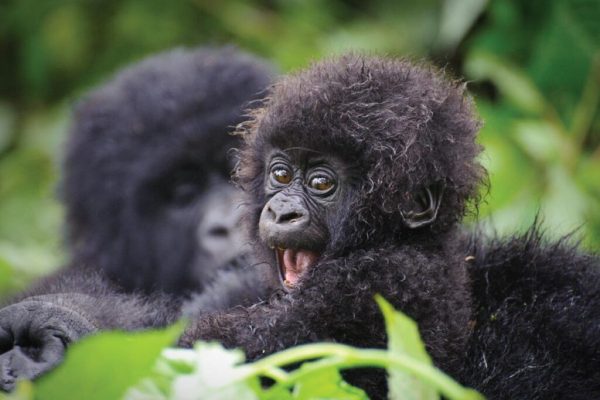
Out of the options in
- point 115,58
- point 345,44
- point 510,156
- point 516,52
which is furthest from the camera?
point 115,58

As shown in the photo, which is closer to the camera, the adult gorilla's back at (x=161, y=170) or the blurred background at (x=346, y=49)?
the adult gorilla's back at (x=161, y=170)

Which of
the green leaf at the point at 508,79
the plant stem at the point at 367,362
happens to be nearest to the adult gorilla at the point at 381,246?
the plant stem at the point at 367,362

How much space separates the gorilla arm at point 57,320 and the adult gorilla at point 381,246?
1cm

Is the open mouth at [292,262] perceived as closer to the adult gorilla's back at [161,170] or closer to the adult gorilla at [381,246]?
the adult gorilla at [381,246]

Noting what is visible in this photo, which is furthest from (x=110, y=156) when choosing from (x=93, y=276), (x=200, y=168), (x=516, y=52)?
(x=516, y=52)

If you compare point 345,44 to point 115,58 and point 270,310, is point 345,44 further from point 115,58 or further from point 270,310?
point 270,310

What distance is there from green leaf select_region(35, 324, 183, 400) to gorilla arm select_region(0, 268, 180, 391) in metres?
0.39

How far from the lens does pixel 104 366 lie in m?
1.42

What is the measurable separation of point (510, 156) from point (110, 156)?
1669mm

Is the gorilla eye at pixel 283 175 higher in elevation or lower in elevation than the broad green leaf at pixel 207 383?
higher

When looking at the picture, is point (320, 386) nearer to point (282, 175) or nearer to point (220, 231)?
point (282, 175)

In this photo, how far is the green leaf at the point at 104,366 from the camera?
1.40m

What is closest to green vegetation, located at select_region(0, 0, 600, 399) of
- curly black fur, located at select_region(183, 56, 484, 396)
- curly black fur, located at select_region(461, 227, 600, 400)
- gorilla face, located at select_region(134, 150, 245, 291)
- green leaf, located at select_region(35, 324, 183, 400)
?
green leaf, located at select_region(35, 324, 183, 400)

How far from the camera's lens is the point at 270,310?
2053mm
